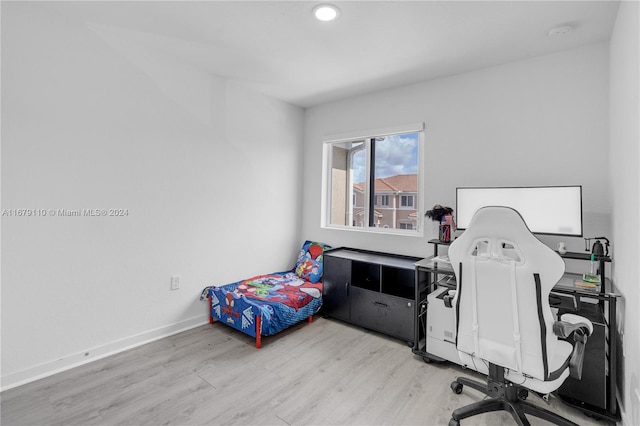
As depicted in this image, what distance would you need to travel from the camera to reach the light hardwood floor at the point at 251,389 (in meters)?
1.78

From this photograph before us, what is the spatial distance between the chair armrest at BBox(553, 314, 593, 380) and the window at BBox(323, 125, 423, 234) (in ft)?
5.88

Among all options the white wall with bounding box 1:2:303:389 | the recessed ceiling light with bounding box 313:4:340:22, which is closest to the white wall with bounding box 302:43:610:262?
the recessed ceiling light with bounding box 313:4:340:22

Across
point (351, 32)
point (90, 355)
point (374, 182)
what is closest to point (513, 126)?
point (374, 182)

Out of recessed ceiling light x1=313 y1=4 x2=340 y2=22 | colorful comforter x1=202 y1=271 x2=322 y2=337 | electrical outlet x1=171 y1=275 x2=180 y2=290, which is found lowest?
colorful comforter x1=202 y1=271 x2=322 y2=337

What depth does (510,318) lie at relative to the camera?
154cm

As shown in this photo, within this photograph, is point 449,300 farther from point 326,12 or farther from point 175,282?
point 175,282

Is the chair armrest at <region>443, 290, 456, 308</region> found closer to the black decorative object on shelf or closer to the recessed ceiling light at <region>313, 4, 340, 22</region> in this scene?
the black decorative object on shelf

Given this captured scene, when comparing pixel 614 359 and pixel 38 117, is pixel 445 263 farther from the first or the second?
pixel 38 117

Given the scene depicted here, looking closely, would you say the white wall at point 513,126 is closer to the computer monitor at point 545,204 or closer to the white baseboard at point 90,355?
the computer monitor at point 545,204

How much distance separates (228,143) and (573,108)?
10.2 feet

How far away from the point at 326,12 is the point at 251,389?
8.49ft

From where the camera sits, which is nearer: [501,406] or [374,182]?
[501,406]

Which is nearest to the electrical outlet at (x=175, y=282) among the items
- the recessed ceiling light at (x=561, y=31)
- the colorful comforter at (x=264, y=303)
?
the colorful comforter at (x=264, y=303)

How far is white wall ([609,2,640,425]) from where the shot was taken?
151 cm
